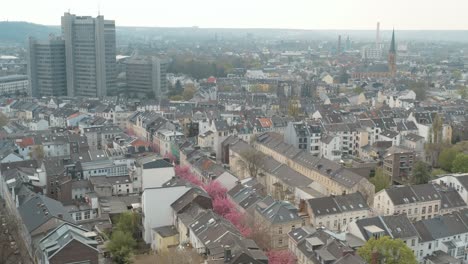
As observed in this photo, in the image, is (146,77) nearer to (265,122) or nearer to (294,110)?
(294,110)

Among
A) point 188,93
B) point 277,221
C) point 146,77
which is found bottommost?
point 277,221

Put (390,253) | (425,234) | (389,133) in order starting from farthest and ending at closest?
(389,133) → (425,234) → (390,253)

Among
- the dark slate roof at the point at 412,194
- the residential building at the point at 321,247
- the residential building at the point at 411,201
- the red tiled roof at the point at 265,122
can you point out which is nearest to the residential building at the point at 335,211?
the residential building at the point at 411,201

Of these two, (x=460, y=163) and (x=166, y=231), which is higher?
(x=460, y=163)

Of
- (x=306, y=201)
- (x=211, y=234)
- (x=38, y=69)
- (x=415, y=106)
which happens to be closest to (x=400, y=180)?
(x=306, y=201)

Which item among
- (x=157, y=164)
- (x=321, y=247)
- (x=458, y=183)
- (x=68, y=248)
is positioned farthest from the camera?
(x=157, y=164)

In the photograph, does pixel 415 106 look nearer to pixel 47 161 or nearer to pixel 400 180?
pixel 400 180

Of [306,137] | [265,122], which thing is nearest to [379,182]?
[306,137]
